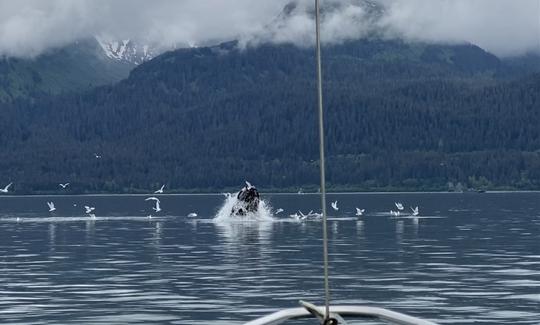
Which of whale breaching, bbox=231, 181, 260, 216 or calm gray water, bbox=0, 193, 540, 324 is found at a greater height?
whale breaching, bbox=231, 181, 260, 216

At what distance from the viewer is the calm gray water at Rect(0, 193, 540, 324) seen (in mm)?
47844

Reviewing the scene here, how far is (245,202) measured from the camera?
162 metres

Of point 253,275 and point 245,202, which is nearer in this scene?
point 253,275

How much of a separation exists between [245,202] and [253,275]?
94091mm

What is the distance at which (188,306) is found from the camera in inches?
→ 1975

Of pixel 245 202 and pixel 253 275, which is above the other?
pixel 245 202

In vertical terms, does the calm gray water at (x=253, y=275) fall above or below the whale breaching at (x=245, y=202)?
below

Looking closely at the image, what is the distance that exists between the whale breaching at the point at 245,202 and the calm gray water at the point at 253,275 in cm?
3089

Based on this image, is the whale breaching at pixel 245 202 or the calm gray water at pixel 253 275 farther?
the whale breaching at pixel 245 202

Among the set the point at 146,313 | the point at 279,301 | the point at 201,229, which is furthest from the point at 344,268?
the point at 201,229

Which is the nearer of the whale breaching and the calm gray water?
the calm gray water

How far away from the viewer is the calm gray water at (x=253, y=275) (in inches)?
1884

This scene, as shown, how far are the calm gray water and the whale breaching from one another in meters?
30.9

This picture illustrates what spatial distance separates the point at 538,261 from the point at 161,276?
A: 2362 cm
